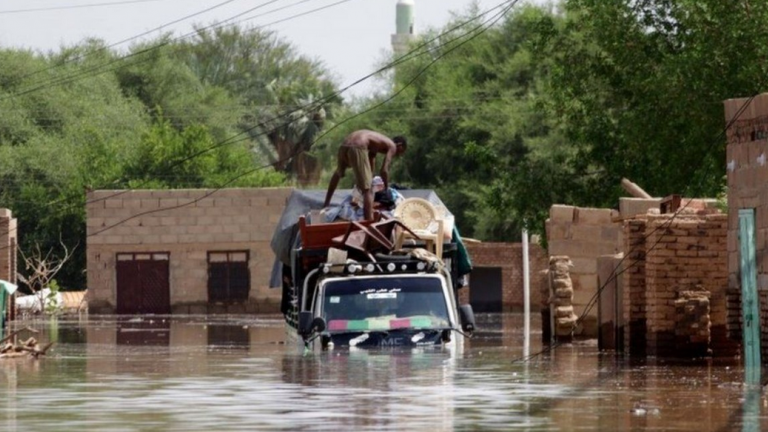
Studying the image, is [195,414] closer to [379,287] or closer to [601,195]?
[379,287]

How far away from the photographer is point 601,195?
42.9 metres

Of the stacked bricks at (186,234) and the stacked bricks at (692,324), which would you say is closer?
the stacked bricks at (692,324)

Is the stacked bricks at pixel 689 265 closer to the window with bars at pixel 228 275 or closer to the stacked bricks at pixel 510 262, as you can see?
the stacked bricks at pixel 510 262

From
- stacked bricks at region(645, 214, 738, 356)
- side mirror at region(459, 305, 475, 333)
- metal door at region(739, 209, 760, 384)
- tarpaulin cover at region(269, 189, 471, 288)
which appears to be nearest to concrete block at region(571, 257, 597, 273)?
tarpaulin cover at region(269, 189, 471, 288)

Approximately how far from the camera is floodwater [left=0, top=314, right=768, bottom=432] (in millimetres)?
15180

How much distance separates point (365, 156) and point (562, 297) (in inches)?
245

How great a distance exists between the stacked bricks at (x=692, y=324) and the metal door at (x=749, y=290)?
2.11 meters

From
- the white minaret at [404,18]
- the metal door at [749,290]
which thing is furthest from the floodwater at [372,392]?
the white minaret at [404,18]

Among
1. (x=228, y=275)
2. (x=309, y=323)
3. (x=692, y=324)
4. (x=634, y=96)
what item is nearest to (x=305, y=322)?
(x=309, y=323)

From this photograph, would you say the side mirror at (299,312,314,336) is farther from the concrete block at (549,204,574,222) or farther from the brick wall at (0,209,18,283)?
the brick wall at (0,209,18,283)

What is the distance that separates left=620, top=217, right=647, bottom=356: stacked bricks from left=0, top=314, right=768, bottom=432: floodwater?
0.60m

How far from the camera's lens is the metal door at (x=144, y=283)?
64750 millimetres

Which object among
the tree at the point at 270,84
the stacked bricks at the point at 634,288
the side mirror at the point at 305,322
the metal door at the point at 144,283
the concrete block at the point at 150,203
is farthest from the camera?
the tree at the point at 270,84

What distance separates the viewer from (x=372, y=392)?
18500 mm
